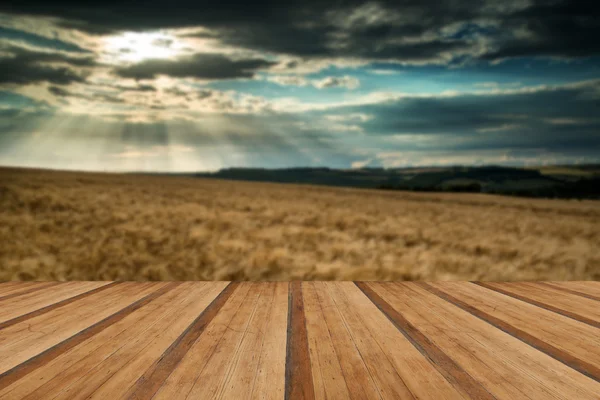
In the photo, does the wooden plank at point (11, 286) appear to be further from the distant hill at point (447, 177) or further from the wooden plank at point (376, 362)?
the distant hill at point (447, 177)

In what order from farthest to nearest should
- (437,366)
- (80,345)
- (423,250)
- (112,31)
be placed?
(112,31) < (423,250) < (80,345) < (437,366)

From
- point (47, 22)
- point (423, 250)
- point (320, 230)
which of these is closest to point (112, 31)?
point (47, 22)

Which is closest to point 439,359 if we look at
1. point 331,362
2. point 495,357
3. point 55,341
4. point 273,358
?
point 495,357

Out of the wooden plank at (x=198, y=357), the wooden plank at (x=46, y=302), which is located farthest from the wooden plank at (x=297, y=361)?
the wooden plank at (x=46, y=302)

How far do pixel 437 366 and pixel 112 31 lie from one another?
15.0 meters

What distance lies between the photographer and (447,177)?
122062mm

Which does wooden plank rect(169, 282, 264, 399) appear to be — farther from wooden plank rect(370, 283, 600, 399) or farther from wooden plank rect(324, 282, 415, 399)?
wooden plank rect(370, 283, 600, 399)

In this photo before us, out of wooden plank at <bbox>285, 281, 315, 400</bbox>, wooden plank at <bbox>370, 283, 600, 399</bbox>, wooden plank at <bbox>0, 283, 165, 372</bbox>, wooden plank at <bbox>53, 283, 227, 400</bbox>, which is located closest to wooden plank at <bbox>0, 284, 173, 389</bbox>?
wooden plank at <bbox>0, 283, 165, 372</bbox>

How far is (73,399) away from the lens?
5.99 feet

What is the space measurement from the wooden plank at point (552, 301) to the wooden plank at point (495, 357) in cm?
94

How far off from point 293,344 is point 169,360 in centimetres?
74

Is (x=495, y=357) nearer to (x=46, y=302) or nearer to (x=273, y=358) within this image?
(x=273, y=358)

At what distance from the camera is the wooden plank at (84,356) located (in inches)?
75.7

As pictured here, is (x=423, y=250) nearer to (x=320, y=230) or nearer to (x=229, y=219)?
(x=320, y=230)
